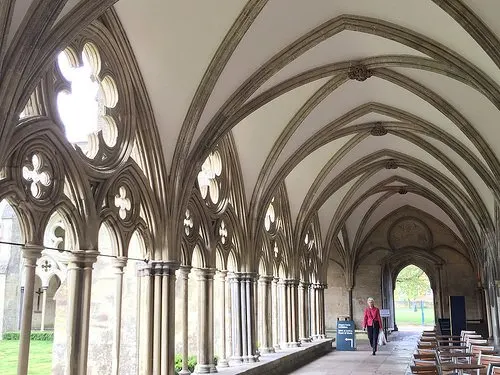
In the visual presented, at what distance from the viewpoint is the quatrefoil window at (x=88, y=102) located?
6.66 m

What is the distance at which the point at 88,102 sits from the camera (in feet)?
23.1

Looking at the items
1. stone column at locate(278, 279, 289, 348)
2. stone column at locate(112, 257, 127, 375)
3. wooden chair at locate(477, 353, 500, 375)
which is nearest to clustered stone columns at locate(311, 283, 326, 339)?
stone column at locate(278, 279, 289, 348)

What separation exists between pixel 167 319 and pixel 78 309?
1841 millimetres

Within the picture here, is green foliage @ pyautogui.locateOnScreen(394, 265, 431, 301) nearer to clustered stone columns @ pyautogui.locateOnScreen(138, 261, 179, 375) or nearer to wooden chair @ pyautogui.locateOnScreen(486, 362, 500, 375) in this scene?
clustered stone columns @ pyautogui.locateOnScreen(138, 261, 179, 375)

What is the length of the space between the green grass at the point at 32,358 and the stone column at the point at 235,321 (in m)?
3.59

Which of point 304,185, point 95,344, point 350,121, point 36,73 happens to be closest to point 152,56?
point 36,73

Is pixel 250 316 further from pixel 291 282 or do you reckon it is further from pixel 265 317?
pixel 291 282

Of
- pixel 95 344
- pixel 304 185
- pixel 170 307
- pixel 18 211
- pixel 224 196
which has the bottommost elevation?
pixel 95 344

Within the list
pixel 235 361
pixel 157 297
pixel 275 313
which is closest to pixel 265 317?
pixel 235 361

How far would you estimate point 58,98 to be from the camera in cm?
634

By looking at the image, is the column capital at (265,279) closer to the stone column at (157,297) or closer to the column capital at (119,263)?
the stone column at (157,297)

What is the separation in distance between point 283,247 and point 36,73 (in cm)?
1040

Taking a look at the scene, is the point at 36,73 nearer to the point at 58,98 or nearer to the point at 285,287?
the point at 58,98

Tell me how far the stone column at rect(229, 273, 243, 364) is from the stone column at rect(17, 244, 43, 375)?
5490mm
